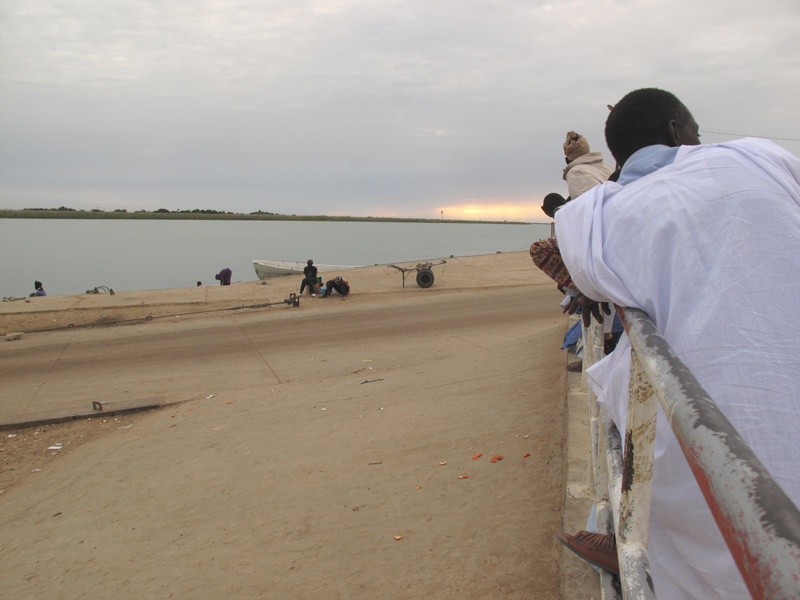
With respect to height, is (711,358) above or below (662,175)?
below

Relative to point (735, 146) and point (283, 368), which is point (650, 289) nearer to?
point (735, 146)

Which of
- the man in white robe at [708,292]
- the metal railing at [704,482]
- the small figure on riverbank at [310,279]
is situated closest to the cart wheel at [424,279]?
the small figure on riverbank at [310,279]

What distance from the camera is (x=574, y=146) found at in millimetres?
3375

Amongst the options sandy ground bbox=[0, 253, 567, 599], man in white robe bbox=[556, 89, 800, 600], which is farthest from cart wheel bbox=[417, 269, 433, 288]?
man in white robe bbox=[556, 89, 800, 600]

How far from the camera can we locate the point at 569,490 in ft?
9.74

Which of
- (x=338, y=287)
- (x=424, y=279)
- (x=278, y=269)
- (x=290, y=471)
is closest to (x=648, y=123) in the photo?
(x=290, y=471)

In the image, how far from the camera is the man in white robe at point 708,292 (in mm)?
1007

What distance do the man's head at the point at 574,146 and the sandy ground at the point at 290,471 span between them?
2.15 m

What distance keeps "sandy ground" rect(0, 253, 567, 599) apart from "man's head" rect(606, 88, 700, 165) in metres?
2.07

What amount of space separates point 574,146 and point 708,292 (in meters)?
Result: 2.52

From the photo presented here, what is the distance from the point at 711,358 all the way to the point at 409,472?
10.9ft

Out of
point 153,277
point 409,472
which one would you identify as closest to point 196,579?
point 409,472

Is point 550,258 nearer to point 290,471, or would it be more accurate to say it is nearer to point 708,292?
point 708,292

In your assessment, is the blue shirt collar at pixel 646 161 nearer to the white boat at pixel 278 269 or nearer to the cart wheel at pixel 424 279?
the cart wheel at pixel 424 279
